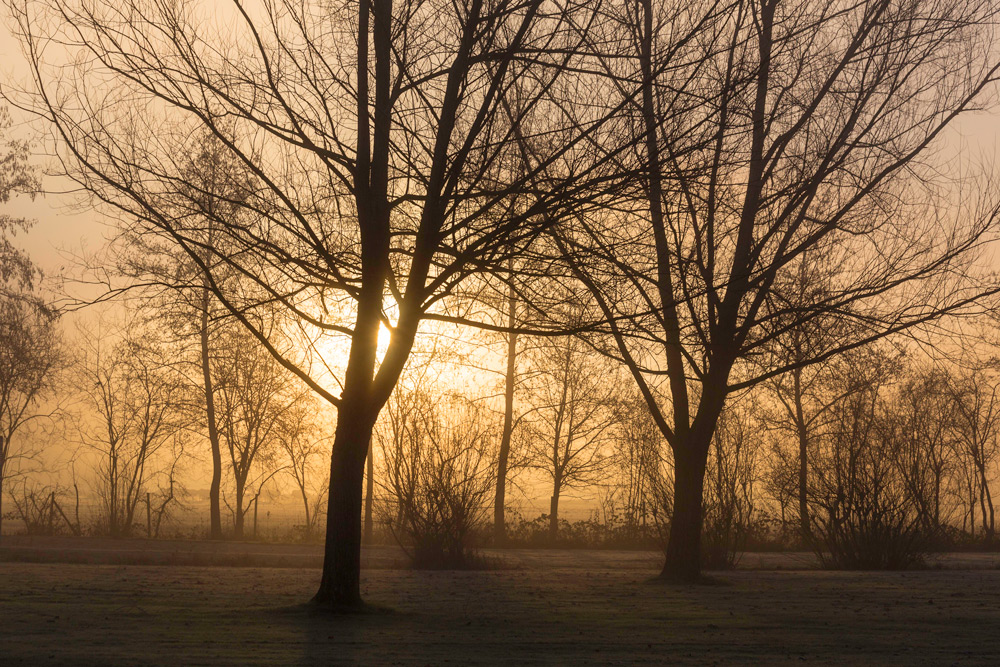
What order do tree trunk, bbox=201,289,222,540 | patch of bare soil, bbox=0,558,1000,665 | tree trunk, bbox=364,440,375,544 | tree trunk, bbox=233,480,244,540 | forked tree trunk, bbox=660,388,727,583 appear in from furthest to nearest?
tree trunk, bbox=201,289,222,540 < tree trunk, bbox=233,480,244,540 < tree trunk, bbox=364,440,375,544 < forked tree trunk, bbox=660,388,727,583 < patch of bare soil, bbox=0,558,1000,665

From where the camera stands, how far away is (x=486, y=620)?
943 centimetres

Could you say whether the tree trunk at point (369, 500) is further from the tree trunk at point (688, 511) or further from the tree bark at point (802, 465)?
the tree trunk at point (688, 511)

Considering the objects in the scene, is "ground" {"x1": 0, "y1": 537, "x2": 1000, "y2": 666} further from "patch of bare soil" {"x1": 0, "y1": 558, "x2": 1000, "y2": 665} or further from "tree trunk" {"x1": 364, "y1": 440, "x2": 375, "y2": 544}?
"tree trunk" {"x1": 364, "y1": 440, "x2": 375, "y2": 544}

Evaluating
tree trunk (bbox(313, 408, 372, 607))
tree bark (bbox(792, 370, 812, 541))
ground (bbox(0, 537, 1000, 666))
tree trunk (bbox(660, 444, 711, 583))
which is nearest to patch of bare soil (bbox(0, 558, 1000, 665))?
ground (bbox(0, 537, 1000, 666))

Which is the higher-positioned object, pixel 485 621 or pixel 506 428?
pixel 506 428

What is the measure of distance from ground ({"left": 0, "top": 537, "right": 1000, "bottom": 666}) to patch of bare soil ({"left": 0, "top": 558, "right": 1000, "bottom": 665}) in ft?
0.07

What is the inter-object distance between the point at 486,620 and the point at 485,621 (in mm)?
80

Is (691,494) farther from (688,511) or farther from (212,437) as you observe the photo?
(212,437)

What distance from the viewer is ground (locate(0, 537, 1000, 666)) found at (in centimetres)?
720

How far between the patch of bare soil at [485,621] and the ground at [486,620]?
0.07ft

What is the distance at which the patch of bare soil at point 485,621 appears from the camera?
7.19m

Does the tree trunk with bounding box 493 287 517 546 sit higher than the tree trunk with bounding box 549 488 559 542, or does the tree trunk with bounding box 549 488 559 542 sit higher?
the tree trunk with bounding box 493 287 517 546

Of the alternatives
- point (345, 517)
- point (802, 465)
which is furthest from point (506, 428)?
point (345, 517)

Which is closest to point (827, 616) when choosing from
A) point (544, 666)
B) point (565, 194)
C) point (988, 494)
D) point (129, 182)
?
point (544, 666)
